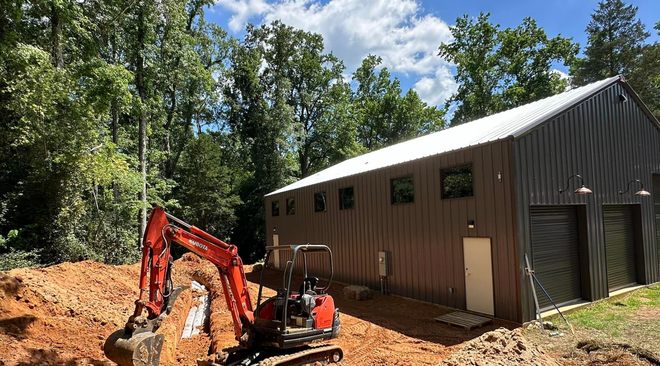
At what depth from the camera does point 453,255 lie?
960 centimetres

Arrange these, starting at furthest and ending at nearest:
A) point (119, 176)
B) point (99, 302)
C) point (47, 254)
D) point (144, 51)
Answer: point (144, 51) < point (119, 176) < point (47, 254) < point (99, 302)

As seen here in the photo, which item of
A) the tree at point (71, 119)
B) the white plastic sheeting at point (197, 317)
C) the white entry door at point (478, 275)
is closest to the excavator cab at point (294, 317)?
the white plastic sheeting at point (197, 317)

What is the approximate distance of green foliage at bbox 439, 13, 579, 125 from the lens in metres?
28.1

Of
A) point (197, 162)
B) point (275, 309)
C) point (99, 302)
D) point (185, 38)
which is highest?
point (185, 38)

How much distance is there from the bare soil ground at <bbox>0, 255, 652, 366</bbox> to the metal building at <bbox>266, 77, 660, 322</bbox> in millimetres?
1121

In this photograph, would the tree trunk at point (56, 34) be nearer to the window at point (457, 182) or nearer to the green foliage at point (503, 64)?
the window at point (457, 182)

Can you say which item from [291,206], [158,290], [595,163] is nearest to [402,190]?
[595,163]

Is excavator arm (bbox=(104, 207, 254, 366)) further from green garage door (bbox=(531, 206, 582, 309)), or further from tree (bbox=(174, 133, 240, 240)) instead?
tree (bbox=(174, 133, 240, 240))

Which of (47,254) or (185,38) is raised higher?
(185,38)

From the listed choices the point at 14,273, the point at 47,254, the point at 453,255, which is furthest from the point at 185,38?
the point at 453,255

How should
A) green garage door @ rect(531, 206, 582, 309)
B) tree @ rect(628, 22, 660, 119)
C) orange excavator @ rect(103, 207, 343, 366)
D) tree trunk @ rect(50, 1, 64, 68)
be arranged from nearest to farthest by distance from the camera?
orange excavator @ rect(103, 207, 343, 366) → green garage door @ rect(531, 206, 582, 309) → tree trunk @ rect(50, 1, 64, 68) → tree @ rect(628, 22, 660, 119)

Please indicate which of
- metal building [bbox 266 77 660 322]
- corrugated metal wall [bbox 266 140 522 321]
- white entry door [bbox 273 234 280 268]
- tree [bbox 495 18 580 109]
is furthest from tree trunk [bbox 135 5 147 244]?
tree [bbox 495 18 580 109]

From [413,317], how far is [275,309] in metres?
5.06

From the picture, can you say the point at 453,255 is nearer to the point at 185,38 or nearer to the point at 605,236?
the point at 605,236
